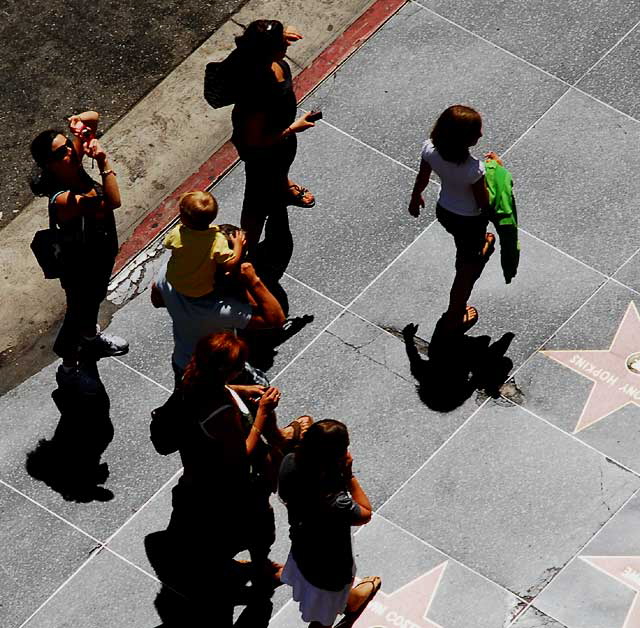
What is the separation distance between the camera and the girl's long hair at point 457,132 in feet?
29.1

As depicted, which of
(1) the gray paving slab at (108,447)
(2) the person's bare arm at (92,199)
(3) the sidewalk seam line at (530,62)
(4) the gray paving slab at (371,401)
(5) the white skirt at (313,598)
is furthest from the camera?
(3) the sidewalk seam line at (530,62)

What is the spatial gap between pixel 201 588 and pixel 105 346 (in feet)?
6.43

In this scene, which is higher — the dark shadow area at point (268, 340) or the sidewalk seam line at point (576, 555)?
the dark shadow area at point (268, 340)

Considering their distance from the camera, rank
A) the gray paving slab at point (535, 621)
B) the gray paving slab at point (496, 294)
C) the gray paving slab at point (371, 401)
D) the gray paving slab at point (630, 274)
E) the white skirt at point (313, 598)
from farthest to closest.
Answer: the gray paving slab at point (630, 274) → the gray paving slab at point (496, 294) → the gray paving slab at point (371, 401) → the gray paving slab at point (535, 621) → the white skirt at point (313, 598)

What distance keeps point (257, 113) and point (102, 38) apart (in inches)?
140

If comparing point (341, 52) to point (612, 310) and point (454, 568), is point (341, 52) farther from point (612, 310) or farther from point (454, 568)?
point (454, 568)

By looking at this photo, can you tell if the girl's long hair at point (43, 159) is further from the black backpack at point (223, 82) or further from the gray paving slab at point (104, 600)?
the gray paving slab at point (104, 600)

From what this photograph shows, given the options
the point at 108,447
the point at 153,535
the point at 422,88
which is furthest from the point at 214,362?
the point at 422,88

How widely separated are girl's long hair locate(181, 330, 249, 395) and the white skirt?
1067 millimetres

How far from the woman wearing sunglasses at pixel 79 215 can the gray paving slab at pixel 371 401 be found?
55.4 inches

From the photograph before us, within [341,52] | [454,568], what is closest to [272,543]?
[454,568]

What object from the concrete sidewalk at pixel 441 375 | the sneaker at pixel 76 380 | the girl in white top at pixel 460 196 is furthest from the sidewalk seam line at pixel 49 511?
the girl in white top at pixel 460 196

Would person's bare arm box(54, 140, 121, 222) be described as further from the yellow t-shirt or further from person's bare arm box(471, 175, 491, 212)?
person's bare arm box(471, 175, 491, 212)

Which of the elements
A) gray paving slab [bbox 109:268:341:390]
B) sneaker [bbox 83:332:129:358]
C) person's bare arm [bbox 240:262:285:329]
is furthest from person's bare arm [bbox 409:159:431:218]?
sneaker [bbox 83:332:129:358]
